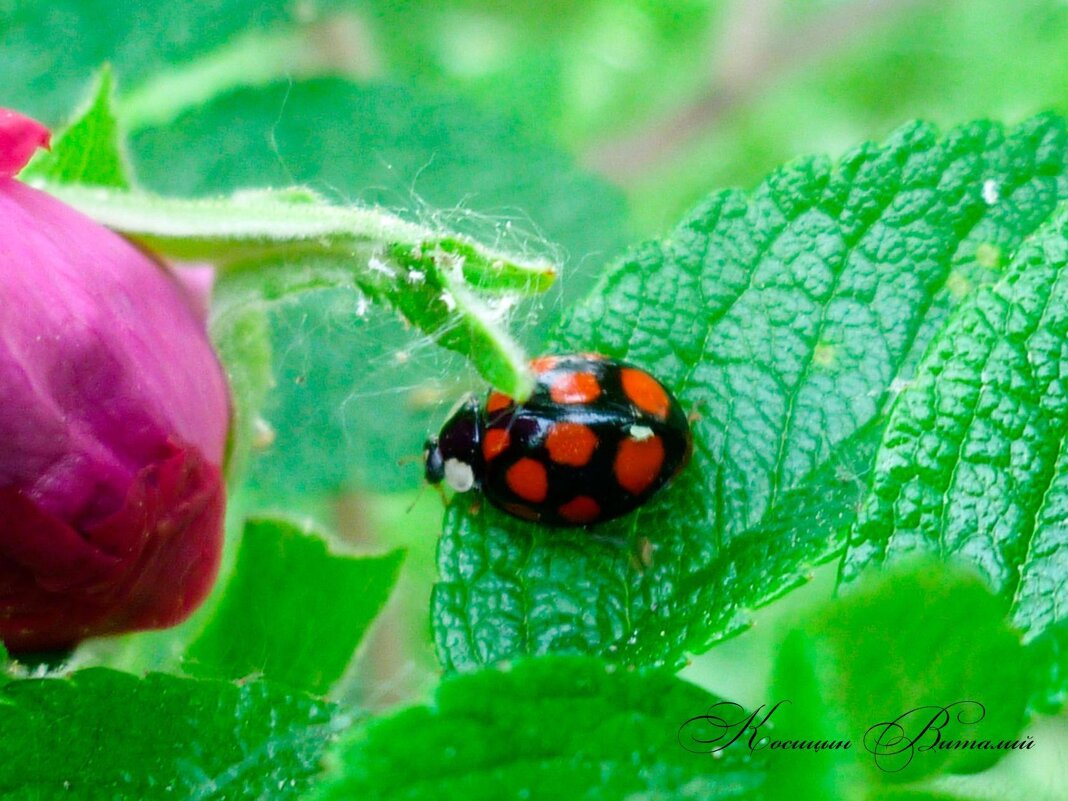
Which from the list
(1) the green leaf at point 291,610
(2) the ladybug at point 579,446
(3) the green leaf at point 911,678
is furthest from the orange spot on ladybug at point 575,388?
(3) the green leaf at point 911,678

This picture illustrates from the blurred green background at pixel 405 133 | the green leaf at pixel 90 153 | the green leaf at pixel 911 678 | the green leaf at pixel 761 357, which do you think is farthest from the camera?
the blurred green background at pixel 405 133

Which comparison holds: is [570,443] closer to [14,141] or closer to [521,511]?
[521,511]

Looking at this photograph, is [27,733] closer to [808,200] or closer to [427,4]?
[808,200]

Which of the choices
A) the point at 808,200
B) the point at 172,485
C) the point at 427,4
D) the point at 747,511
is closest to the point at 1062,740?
the point at 747,511

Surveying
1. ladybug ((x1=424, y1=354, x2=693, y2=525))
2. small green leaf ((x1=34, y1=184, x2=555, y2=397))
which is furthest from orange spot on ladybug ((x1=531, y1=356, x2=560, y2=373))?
small green leaf ((x1=34, y1=184, x2=555, y2=397))

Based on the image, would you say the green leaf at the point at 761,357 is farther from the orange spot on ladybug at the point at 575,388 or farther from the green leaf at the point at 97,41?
the green leaf at the point at 97,41

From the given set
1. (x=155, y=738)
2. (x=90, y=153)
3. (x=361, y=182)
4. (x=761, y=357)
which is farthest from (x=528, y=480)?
(x=361, y=182)
